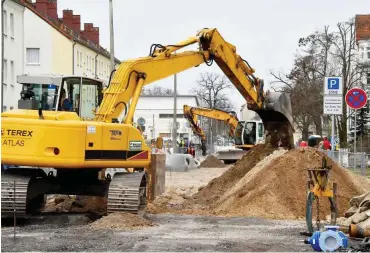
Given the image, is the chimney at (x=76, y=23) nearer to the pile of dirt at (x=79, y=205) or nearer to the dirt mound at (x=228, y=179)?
the dirt mound at (x=228, y=179)

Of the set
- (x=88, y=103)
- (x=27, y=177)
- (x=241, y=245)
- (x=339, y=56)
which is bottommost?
(x=241, y=245)

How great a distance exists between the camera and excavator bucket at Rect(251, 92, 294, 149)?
2127 cm

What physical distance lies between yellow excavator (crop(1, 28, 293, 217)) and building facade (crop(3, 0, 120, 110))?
3391 cm

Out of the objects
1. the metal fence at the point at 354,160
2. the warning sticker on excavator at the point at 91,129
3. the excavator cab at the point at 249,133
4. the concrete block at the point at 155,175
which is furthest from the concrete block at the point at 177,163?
the warning sticker on excavator at the point at 91,129

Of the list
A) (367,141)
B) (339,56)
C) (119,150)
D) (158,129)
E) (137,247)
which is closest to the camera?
(137,247)

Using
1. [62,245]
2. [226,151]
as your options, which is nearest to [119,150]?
[62,245]

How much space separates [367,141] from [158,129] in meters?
37.7

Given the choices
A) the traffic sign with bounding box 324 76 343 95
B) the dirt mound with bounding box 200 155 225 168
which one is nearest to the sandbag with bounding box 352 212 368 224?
the traffic sign with bounding box 324 76 343 95

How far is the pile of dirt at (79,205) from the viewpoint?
1684 centimetres

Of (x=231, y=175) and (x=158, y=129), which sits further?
(x=158, y=129)

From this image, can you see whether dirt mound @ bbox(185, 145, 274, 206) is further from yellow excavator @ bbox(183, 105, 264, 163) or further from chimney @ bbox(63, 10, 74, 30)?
chimney @ bbox(63, 10, 74, 30)

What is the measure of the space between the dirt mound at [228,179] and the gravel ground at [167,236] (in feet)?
13.0

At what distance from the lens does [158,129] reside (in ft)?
283

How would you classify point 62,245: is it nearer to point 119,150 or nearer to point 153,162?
point 119,150
